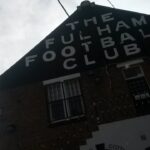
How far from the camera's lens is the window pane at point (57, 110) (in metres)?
12.3

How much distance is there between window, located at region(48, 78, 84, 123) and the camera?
12328mm

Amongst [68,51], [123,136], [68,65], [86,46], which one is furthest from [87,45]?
[123,136]

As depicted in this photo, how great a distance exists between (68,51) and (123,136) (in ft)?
17.3

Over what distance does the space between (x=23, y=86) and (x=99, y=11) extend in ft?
19.6

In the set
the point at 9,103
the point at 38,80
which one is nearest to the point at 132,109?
the point at 38,80

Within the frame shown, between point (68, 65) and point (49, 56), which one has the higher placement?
point (49, 56)

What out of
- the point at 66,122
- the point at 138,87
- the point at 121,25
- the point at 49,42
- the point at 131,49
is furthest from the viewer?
the point at 49,42

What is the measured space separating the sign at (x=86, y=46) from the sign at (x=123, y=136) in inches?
124

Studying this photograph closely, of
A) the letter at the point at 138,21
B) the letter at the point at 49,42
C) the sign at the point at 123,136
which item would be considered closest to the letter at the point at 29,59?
the letter at the point at 49,42

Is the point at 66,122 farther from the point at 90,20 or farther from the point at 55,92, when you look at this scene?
the point at 90,20

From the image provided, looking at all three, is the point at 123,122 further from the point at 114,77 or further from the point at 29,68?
the point at 29,68

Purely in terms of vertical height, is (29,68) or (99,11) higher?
(99,11)

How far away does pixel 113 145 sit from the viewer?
10.9 m

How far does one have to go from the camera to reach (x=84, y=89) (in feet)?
41.2
